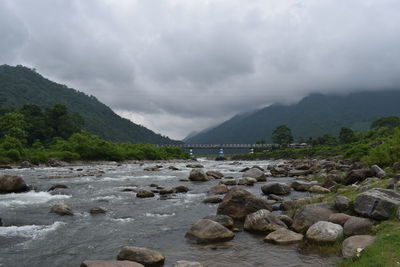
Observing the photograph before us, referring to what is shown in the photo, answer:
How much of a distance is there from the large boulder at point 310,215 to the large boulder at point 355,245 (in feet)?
9.15

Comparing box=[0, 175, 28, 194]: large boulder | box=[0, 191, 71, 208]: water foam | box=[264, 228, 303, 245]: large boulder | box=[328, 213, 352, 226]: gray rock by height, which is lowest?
box=[264, 228, 303, 245]: large boulder

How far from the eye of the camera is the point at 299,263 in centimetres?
943

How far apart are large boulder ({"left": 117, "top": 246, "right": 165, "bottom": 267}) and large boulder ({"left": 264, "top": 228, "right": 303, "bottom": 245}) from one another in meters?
3.90

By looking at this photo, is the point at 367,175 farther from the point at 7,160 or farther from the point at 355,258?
the point at 7,160

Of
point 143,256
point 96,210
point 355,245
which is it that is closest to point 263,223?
point 355,245

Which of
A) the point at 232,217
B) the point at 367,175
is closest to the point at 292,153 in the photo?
the point at 367,175

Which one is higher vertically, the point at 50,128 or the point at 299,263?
the point at 50,128

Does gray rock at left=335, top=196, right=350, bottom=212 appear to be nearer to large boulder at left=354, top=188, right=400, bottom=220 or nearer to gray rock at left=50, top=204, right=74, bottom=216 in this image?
large boulder at left=354, top=188, right=400, bottom=220

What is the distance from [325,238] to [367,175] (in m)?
14.1

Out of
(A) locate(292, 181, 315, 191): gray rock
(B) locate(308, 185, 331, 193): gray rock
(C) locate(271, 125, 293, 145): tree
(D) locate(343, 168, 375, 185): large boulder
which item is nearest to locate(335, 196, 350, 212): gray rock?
(B) locate(308, 185, 331, 193): gray rock

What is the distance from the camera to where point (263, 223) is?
12922mm

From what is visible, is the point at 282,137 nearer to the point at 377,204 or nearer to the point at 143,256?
the point at 377,204

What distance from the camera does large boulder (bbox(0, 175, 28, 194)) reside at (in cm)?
2443

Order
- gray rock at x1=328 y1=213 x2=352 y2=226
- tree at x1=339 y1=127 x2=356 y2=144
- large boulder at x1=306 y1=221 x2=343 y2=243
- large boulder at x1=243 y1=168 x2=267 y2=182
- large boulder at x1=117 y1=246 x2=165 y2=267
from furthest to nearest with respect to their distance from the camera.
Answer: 1. tree at x1=339 y1=127 x2=356 y2=144
2. large boulder at x1=243 y1=168 x2=267 y2=182
3. gray rock at x1=328 y1=213 x2=352 y2=226
4. large boulder at x1=306 y1=221 x2=343 y2=243
5. large boulder at x1=117 y1=246 x2=165 y2=267
